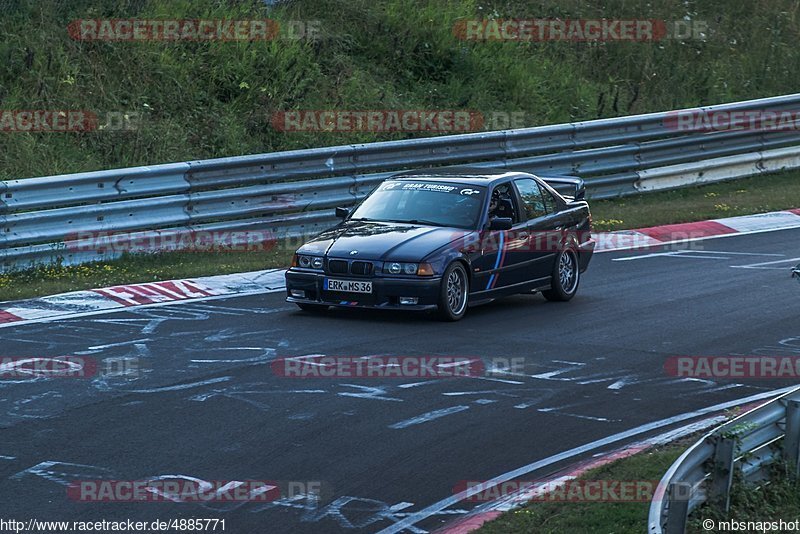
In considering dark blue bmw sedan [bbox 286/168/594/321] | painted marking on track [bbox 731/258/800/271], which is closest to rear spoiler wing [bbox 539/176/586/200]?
dark blue bmw sedan [bbox 286/168/594/321]

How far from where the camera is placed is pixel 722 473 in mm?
6523

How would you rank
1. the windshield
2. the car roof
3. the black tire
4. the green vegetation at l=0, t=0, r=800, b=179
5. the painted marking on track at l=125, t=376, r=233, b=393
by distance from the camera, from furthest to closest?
the green vegetation at l=0, t=0, r=800, b=179 < the car roof < the windshield < the black tire < the painted marking on track at l=125, t=376, r=233, b=393

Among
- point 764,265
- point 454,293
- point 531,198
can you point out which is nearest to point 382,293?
point 454,293

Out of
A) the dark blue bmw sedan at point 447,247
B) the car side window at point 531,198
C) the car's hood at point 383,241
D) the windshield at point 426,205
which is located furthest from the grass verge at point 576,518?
the car side window at point 531,198

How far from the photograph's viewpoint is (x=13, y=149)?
17312 mm

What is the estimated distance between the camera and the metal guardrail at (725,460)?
5898mm

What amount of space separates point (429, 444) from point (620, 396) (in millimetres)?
2156

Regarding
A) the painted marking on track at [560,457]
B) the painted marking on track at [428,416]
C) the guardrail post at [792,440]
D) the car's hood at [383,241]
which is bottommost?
the painted marking on track at [560,457]

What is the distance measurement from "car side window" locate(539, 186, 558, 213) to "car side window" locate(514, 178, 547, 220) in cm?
6

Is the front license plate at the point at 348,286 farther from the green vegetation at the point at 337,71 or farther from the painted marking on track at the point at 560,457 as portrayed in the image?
the green vegetation at the point at 337,71

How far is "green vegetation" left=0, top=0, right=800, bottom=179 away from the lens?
62.7ft

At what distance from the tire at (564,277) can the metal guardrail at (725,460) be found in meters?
6.94

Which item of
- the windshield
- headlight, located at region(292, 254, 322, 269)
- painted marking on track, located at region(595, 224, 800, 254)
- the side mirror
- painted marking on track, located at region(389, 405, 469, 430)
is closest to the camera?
painted marking on track, located at region(389, 405, 469, 430)

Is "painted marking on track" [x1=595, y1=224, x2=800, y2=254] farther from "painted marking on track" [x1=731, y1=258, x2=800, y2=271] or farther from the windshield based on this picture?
the windshield
